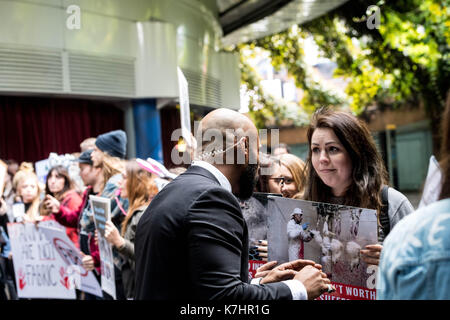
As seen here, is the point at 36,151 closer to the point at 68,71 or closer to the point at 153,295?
Answer: the point at 68,71

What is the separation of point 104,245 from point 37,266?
112cm

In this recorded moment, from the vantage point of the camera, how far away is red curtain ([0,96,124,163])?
24.0ft

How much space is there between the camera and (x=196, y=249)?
5.12 ft

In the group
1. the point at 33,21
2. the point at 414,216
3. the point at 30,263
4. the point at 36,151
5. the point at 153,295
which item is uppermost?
the point at 33,21

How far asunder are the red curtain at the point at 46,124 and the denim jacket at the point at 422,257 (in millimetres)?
7121

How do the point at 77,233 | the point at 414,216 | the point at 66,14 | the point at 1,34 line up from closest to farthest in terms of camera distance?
the point at 414,216
the point at 77,233
the point at 1,34
the point at 66,14

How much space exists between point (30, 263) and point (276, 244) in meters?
3.22

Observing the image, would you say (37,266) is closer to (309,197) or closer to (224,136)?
(309,197)

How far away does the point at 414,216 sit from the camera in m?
1.02

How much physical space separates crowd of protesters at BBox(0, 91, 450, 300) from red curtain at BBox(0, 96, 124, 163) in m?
1.60

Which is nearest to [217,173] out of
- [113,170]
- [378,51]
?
[113,170]
